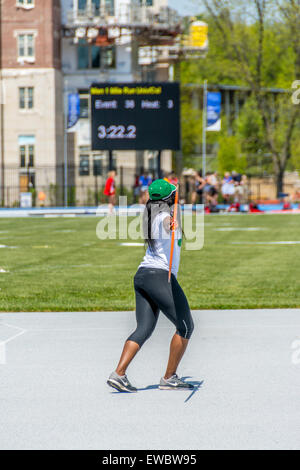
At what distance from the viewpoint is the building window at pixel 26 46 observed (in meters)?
56.1

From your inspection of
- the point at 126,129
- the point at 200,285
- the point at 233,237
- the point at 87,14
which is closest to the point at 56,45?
the point at 87,14

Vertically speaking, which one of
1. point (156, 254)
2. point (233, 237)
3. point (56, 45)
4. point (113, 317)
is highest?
point (56, 45)

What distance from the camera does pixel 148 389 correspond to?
679 cm

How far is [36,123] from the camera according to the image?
56312mm

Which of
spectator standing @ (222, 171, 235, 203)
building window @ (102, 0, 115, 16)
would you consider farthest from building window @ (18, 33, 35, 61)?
spectator standing @ (222, 171, 235, 203)

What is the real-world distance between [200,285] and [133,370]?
21.3 feet

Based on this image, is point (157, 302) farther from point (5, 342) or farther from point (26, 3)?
point (26, 3)

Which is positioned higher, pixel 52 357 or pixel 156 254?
pixel 156 254

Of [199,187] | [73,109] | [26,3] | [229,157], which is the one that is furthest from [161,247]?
[229,157]

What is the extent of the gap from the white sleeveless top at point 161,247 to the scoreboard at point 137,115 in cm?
4180

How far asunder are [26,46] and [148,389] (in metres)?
51.9

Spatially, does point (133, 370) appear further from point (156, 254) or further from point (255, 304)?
point (255, 304)

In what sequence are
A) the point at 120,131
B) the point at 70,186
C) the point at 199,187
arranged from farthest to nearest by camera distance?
the point at 70,186 < the point at 120,131 < the point at 199,187

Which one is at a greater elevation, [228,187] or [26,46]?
[26,46]
